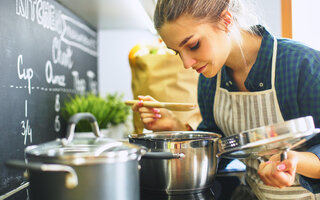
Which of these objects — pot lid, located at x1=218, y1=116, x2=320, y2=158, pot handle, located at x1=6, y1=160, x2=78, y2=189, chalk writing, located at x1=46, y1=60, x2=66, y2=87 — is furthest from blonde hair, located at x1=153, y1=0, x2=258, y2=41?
chalk writing, located at x1=46, y1=60, x2=66, y2=87

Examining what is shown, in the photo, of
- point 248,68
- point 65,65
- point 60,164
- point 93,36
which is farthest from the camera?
point 93,36

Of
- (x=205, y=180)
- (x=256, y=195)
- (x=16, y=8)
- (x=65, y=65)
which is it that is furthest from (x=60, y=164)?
(x=65, y=65)

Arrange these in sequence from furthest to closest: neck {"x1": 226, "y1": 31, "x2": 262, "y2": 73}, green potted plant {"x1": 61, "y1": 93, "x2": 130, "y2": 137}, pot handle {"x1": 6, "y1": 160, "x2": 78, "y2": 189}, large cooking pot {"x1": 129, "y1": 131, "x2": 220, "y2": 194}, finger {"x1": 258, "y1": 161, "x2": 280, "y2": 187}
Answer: green potted plant {"x1": 61, "y1": 93, "x2": 130, "y2": 137} → neck {"x1": 226, "y1": 31, "x2": 262, "y2": 73} → large cooking pot {"x1": 129, "y1": 131, "x2": 220, "y2": 194} → finger {"x1": 258, "y1": 161, "x2": 280, "y2": 187} → pot handle {"x1": 6, "y1": 160, "x2": 78, "y2": 189}

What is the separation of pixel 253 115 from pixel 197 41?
26 cm

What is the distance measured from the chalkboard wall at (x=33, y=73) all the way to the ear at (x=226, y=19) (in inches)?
22.1

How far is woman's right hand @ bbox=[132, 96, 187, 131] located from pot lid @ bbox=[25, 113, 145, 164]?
38 centimetres

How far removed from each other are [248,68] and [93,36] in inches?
43.5

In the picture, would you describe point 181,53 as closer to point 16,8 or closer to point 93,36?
point 16,8

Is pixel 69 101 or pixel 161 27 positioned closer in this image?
pixel 161 27

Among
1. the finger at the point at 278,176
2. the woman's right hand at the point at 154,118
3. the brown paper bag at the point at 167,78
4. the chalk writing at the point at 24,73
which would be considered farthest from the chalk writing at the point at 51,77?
the finger at the point at 278,176

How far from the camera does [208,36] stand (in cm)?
71

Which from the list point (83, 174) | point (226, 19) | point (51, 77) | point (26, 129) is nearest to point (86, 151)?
point (83, 174)

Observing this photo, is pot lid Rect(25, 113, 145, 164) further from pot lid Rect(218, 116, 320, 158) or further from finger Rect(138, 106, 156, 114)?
finger Rect(138, 106, 156, 114)

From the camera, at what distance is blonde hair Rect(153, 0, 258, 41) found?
711 millimetres
